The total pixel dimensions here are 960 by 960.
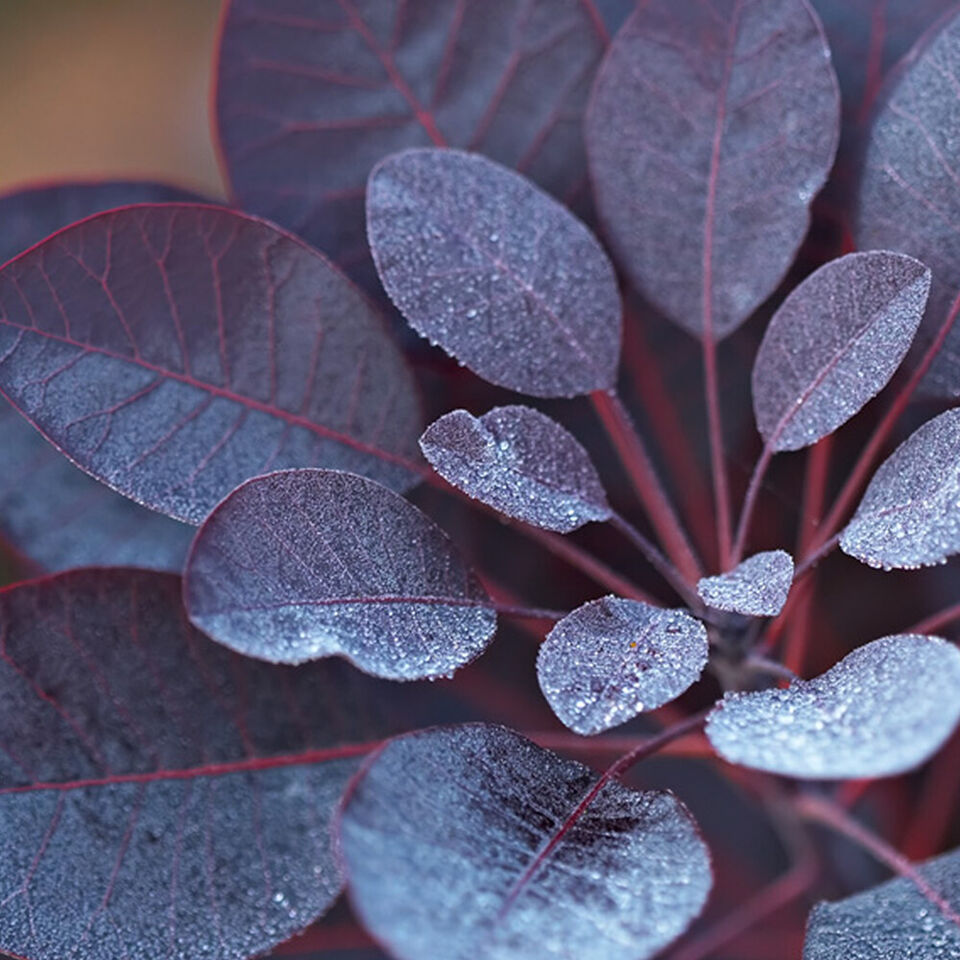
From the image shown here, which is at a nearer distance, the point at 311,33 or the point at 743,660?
the point at 743,660

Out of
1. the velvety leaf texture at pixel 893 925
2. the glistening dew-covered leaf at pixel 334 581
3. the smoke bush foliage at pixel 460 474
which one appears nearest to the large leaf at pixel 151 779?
the smoke bush foliage at pixel 460 474

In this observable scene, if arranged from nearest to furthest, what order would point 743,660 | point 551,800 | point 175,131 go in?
point 551,800
point 743,660
point 175,131

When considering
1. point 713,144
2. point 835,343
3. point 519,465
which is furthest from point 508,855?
point 713,144

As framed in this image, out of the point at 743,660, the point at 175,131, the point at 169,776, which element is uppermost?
the point at 175,131

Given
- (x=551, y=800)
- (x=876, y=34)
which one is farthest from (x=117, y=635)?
(x=876, y=34)

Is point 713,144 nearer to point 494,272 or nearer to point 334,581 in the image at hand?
point 494,272

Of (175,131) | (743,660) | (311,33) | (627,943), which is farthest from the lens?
(175,131)

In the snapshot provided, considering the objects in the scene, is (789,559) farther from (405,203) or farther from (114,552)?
(114,552)
